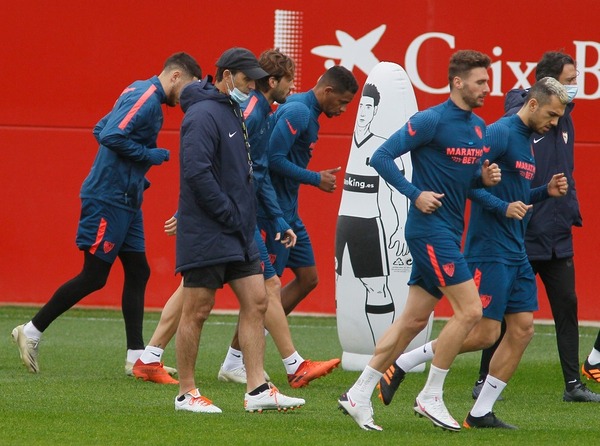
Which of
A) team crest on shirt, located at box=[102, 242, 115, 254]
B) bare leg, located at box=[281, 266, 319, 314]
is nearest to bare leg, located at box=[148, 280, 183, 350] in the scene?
team crest on shirt, located at box=[102, 242, 115, 254]

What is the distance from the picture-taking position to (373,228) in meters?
9.20

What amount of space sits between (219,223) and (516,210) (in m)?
1.55

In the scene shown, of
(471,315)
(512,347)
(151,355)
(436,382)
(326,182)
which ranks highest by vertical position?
(326,182)

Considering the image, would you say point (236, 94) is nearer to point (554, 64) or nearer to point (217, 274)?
point (217, 274)

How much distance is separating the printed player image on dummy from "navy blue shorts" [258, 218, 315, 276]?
0.32 metres

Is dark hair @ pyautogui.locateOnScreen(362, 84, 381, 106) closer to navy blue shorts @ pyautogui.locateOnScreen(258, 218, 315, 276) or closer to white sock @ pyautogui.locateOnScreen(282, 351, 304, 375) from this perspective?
navy blue shorts @ pyautogui.locateOnScreen(258, 218, 315, 276)

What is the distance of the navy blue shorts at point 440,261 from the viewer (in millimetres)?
6582

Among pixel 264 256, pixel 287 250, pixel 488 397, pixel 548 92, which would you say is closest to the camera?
pixel 488 397

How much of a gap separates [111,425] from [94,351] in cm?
364

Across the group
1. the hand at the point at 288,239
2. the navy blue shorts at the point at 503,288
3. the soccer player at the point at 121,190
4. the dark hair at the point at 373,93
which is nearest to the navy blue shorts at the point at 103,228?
the soccer player at the point at 121,190

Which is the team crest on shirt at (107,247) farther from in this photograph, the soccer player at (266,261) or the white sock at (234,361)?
the white sock at (234,361)

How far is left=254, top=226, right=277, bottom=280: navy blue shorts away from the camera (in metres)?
8.15

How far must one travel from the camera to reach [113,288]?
13188 millimetres

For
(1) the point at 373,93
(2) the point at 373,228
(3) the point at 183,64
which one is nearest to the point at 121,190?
(3) the point at 183,64
